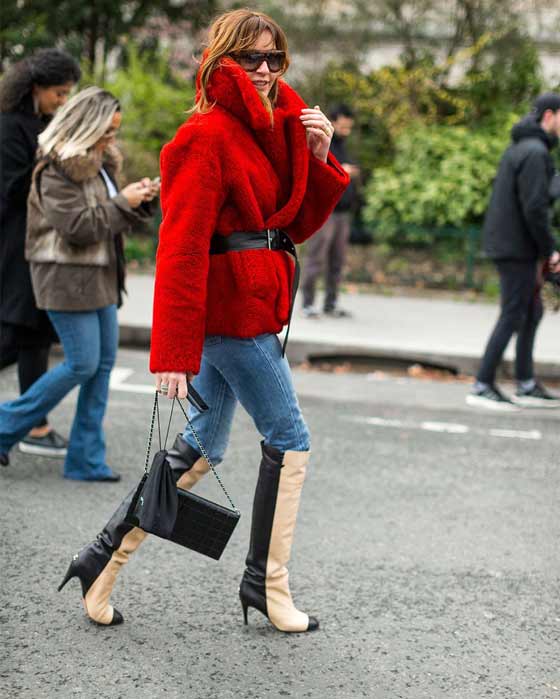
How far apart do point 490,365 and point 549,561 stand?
9.60 feet

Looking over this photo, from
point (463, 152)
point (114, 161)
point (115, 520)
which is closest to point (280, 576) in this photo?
point (115, 520)

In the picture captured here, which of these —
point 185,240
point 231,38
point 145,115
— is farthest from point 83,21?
point 185,240

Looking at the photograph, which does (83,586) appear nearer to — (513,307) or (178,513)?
(178,513)

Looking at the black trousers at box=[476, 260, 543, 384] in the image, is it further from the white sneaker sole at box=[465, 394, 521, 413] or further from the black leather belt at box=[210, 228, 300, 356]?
the black leather belt at box=[210, 228, 300, 356]

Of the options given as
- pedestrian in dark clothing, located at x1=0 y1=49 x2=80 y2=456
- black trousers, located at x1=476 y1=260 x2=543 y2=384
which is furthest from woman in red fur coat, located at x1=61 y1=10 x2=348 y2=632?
black trousers, located at x1=476 y1=260 x2=543 y2=384

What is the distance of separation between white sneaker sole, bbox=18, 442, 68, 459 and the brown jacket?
37.3 inches

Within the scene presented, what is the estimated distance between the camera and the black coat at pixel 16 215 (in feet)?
16.4

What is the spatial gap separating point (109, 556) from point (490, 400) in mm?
Answer: 4133

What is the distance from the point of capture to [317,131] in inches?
128

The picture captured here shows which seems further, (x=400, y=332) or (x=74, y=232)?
(x=400, y=332)

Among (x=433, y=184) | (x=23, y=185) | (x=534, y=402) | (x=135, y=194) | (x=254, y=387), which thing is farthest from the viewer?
(x=433, y=184)

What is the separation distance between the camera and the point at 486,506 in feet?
16.3

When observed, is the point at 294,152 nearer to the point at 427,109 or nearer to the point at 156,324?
the point at 156,324

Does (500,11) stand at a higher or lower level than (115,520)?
higher
